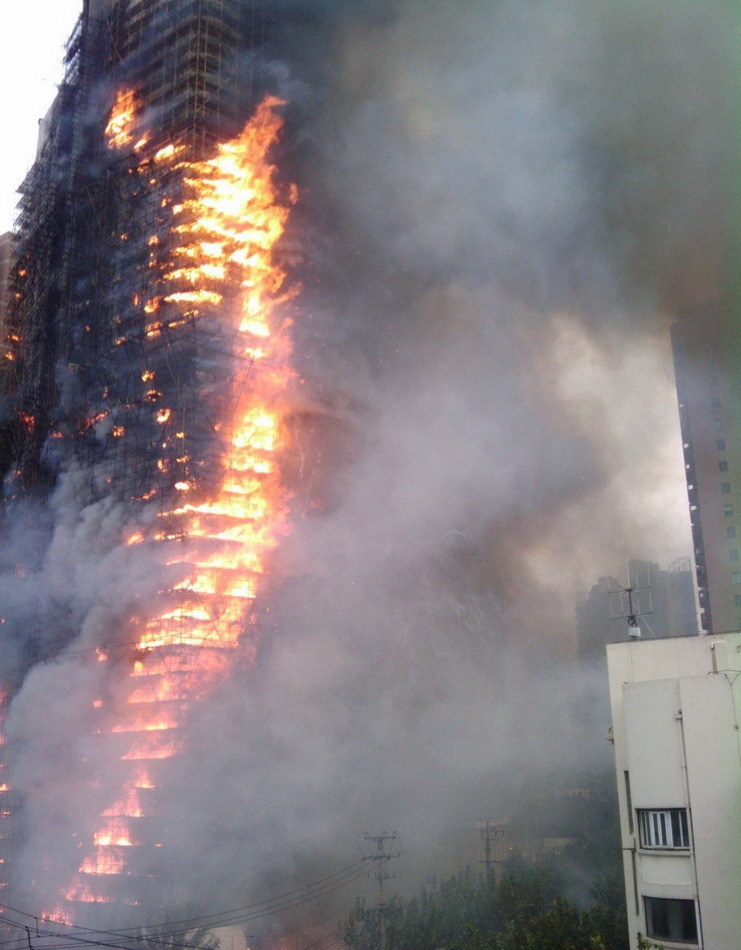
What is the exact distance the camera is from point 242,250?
49.8 meters

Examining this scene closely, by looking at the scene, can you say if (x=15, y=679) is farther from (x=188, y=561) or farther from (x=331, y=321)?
(x=331, y=321)

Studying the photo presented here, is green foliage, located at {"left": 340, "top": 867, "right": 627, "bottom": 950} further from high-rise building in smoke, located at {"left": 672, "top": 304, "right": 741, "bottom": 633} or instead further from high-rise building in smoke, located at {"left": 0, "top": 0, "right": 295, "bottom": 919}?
high-rise building in smoke, located at {"left": 672, "top": 304, "right": 741, "bottom": 633}

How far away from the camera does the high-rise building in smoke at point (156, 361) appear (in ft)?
146

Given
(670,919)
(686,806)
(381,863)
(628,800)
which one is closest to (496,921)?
Answer: (381,863)

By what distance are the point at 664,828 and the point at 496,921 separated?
1699cm

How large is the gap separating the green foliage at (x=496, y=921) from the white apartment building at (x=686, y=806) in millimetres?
6665

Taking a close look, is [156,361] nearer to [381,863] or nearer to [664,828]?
[381,863]

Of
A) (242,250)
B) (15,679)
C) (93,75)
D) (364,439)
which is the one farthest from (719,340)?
(15,679)

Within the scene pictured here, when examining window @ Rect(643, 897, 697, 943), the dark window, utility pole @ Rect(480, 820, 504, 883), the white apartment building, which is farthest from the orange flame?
window @ Rect(643, 897, 697, 943)

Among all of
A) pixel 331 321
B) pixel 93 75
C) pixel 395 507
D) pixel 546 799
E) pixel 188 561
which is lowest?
pixel 546 799

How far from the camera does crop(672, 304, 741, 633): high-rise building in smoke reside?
71.8 meters

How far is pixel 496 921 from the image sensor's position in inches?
1591

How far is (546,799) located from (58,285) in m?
39.8

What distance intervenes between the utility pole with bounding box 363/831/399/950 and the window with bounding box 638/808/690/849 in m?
17.2
